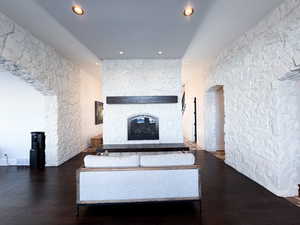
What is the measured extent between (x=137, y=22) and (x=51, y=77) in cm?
297

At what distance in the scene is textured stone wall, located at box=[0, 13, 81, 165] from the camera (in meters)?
3.90

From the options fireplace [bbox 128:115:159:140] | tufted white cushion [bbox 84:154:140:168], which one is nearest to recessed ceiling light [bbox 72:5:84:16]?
tufted white cushion [bbox 84:154:140:168]

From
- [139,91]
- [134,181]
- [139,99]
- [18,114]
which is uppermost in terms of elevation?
[139,91]

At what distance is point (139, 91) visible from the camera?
21.8 feet

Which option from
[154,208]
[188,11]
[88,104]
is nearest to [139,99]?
[88,104]

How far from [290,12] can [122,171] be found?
3448 millimetres

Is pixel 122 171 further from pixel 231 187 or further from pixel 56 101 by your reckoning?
pixel 56 101

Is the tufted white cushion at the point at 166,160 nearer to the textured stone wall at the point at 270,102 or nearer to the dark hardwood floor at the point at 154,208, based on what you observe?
the dark hardwood floor at the point at 154,208

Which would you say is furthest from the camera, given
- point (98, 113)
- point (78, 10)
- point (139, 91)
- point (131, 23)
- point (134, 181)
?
point (98, 113)

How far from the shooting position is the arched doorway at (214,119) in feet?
25.0

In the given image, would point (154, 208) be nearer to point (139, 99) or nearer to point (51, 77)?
point (139, 99)

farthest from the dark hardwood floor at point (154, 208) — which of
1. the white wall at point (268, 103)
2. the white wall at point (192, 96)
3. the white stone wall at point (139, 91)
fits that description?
the white wall at point (192, 96)

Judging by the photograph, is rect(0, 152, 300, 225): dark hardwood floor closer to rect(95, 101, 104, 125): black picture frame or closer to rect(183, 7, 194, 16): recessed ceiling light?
rect(183, 7, 194, 16): recessed ceiling light

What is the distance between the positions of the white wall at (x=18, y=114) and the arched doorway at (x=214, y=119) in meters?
5.43
